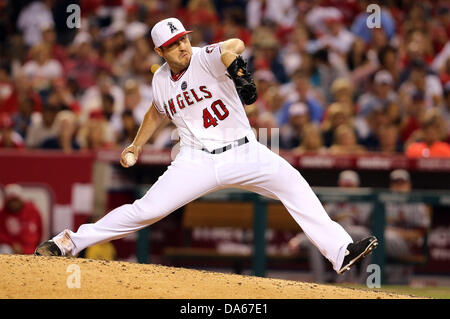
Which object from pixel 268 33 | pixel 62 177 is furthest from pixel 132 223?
pixel 268 33

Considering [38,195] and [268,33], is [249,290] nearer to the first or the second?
[38,195]

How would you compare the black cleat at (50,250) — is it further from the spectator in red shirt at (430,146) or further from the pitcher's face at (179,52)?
the spectator in red shirt at (430,146)

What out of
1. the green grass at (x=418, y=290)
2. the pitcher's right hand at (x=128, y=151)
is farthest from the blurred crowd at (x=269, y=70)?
the pitcher's right hand at (x=128, y=151)

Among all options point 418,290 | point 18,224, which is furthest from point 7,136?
point 418,290

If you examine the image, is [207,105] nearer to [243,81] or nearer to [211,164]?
[211,164]

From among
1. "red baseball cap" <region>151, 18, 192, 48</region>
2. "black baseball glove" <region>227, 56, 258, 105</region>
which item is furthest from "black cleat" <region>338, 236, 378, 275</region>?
"red baseball cap" <region>151, 18, 192, 48</region>
